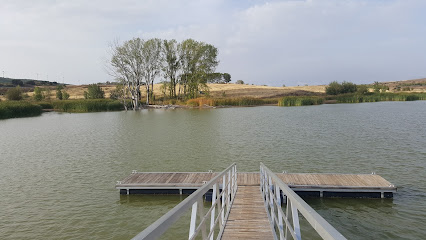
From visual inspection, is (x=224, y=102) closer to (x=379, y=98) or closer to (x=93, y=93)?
(x=93, y=93)

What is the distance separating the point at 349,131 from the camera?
86.0 feet

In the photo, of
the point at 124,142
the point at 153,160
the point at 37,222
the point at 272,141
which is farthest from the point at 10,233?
the point at 272,141

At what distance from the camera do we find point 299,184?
11.6 metres

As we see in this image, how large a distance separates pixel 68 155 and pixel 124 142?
16.6 feet

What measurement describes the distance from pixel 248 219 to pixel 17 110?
56.5 meters

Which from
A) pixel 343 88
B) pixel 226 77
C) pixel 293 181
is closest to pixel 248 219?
pixel 293 181

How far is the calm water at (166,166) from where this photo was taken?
9.56 meters

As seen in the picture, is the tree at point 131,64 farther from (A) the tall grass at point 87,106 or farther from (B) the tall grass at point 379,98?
(B) the tall grass at point 379,98

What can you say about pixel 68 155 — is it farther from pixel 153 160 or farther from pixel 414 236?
pixel 414 236

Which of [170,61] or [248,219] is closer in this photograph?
[248,219]

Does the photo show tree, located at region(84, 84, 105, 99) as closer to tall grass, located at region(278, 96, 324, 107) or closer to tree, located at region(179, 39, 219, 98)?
tree, located at region(179, 39, 219, 98)

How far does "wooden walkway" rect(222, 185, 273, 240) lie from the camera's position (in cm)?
608

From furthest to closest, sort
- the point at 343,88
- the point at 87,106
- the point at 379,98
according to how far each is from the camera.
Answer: the point at 343,88, the point at 379,98, the point at 87,106

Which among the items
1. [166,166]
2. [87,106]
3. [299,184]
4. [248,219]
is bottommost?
[166,166]
